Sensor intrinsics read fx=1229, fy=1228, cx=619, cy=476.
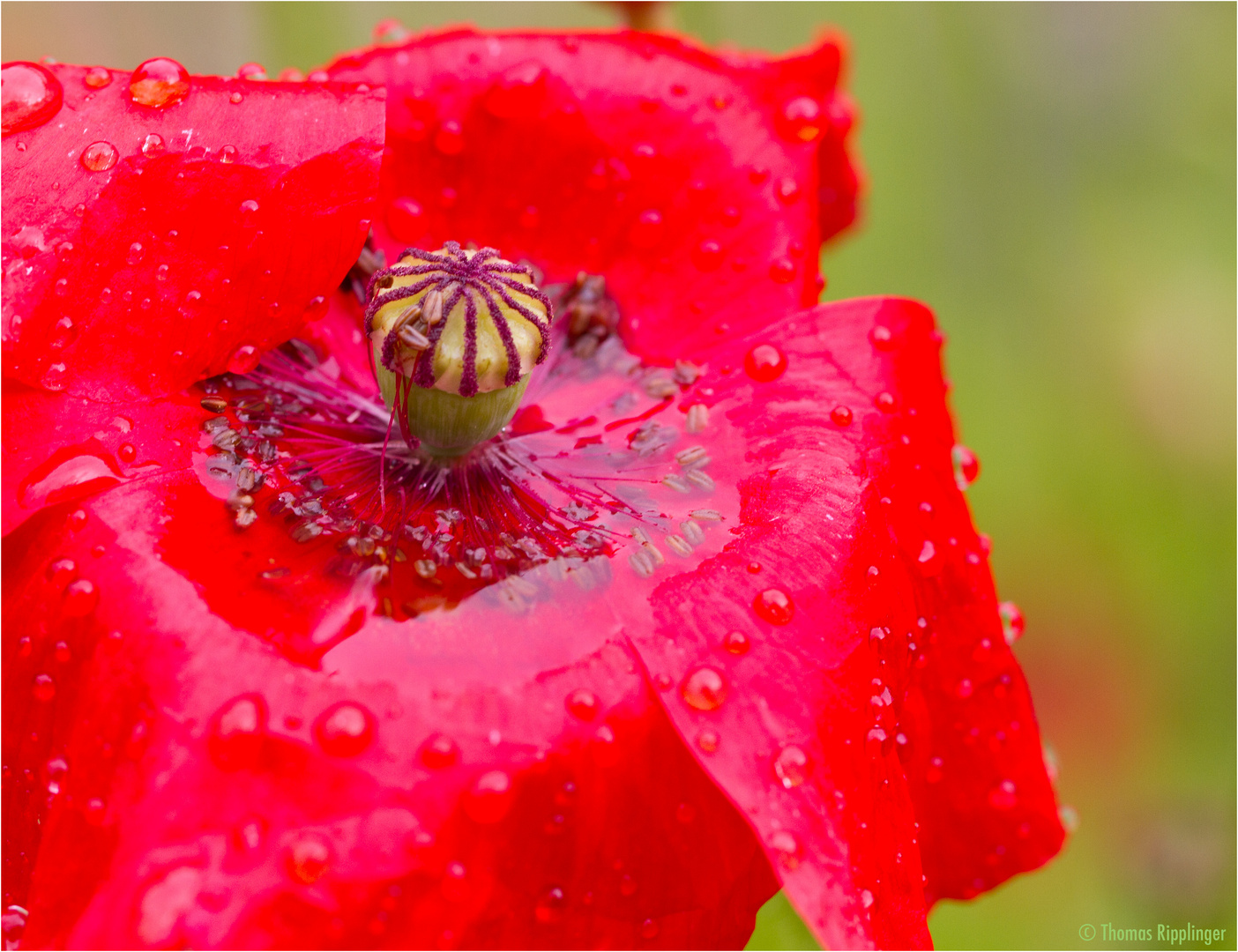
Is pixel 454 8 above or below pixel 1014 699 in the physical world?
above

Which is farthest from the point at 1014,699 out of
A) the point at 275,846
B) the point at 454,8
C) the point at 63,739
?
the point at 454,8

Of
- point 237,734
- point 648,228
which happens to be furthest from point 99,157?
point 648,228

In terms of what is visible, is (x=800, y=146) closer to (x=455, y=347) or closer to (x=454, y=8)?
(x=455, y=347)

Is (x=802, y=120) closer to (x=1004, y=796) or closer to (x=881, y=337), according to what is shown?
(x=881, y=337)

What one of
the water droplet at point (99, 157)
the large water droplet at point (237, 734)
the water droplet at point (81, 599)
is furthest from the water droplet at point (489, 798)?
the water droplet at point (99, 157)

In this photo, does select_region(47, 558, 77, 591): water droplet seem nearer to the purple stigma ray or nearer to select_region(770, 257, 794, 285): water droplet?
the purple stigma ray

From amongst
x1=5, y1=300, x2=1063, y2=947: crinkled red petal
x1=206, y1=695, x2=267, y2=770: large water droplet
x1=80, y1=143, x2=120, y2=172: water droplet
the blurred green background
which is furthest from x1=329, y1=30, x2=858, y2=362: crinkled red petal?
the blurred green background

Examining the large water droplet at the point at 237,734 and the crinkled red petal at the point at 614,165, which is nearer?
the large water droplet at the point at 237,734

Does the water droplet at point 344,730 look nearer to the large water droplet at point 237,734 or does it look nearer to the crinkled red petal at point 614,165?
the large water droplet at point 237,734
